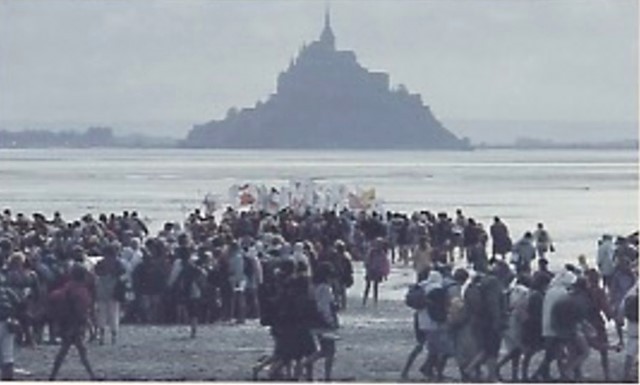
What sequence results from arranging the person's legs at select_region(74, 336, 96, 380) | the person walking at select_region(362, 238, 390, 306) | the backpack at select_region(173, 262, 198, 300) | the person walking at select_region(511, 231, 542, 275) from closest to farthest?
the person's legs at select_region(74, 336, 96, 380) < the backpack at select_region(173, 262, 198, 300) < the person walking at select_region(362, 238, 390, 306) < the person walking at select_region(511, 231, 542, 275)

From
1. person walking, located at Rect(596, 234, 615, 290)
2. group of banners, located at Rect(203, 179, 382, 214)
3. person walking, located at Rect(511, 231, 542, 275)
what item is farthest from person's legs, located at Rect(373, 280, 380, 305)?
group of banners, located at Rect(203, 179, 382, 214)

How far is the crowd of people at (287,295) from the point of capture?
56.9ft

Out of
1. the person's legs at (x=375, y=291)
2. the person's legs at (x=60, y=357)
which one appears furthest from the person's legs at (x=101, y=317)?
the person's legs at (x=375, y=291)

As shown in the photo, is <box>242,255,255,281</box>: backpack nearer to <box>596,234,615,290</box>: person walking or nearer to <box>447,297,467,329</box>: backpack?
<box>596,234,615,290</box>: person walking

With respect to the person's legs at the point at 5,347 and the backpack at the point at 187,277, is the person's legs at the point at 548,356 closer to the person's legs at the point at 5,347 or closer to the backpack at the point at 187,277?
the person's legs at the point at 5,347

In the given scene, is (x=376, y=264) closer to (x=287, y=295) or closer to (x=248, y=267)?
(x=248, y=267)

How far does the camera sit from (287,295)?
16.7m

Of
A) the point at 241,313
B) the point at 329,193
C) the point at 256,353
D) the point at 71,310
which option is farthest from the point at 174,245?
the point at 329,193

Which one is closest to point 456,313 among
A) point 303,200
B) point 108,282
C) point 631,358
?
point 631,358

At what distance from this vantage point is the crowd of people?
56.9 ft

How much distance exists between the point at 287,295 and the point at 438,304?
160cm

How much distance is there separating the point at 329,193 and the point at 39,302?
31004 mm

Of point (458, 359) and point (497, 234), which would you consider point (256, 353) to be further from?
point (497, 234)

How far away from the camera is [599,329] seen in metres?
18.3
